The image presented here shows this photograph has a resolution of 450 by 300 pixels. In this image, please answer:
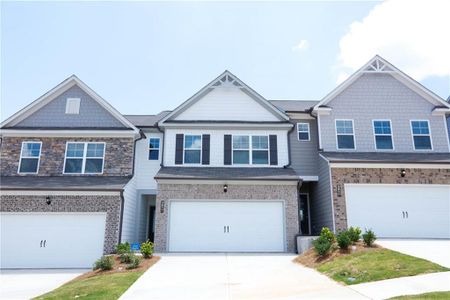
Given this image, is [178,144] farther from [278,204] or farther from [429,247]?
[429,247]

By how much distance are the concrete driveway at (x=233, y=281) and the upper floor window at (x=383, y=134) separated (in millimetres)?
8617

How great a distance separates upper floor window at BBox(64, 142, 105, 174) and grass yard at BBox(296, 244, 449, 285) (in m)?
11.0

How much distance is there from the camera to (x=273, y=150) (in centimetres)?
1719

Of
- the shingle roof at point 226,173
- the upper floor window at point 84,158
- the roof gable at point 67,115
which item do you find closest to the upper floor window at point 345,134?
the shingle roof at point 226,173

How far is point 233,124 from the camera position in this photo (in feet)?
56.9

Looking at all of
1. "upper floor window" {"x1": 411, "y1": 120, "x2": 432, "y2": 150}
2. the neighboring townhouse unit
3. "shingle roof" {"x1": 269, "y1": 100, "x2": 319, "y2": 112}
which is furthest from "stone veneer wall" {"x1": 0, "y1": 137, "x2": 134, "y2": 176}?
"upper floor window" {"x1": 411, "y1": 120, "x2": 432, "y2": 150}

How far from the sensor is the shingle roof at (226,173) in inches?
612

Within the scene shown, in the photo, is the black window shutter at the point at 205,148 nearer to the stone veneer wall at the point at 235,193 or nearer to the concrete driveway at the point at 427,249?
the stone veneer wall at the point at 235,193

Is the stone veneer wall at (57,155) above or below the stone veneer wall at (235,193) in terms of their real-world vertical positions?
above

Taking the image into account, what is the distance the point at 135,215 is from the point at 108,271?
20.2 feet

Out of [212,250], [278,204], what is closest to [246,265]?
[212,250]

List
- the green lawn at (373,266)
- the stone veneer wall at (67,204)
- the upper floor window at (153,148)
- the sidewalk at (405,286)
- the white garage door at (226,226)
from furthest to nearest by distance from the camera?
the upper floor window at (153,148), the white garage door at (226,226), the stone veneer wall at (67,204), the green lawn at (373,266), the sidewalk at (405,286)

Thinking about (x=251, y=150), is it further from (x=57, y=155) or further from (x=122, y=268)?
(x=57, y=155)

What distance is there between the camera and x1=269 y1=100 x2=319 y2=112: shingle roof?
18.9 meters
